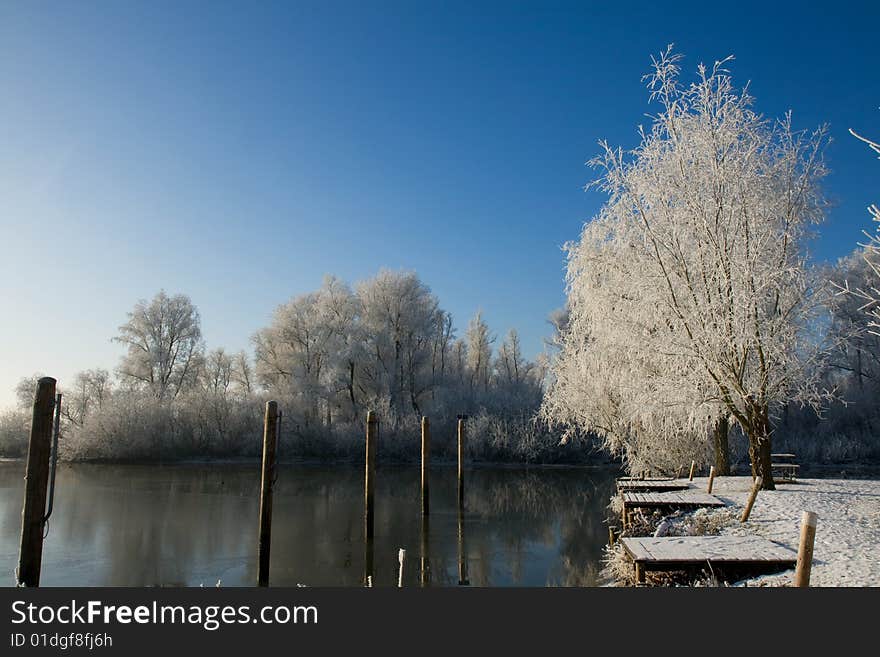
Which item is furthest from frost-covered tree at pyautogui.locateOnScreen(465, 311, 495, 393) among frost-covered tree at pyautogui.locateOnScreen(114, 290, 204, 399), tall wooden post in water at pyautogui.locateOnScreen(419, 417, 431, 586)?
tall wooden post in water at pyautogui.locateOnScreen(419, 417, 431, 586)

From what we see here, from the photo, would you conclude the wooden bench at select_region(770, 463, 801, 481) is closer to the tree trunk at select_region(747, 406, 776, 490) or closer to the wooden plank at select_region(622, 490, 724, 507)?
the tree trunk at select_region(747, 406, 776, 490)

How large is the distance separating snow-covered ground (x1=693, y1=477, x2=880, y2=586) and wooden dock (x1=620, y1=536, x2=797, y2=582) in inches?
7.6

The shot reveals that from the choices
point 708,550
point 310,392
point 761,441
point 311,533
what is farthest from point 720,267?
point 310,392

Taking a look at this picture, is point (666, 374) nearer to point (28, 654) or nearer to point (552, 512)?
point (552, 512)

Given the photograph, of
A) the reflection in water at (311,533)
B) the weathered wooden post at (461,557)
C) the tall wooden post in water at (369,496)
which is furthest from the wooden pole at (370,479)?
the weathered wooden post at (461,557)

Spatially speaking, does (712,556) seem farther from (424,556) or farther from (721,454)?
(721,454)

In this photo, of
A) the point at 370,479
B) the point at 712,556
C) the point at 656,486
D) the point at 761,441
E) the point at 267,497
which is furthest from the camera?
the point at 370,479

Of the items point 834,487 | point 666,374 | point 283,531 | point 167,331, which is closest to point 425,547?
point 283,531

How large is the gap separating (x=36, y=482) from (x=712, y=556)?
7911 mm

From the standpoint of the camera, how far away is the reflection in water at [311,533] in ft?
38.4

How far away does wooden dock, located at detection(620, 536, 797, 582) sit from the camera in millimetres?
6984

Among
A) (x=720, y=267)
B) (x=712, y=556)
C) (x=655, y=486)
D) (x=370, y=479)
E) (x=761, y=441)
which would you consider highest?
(x=720, y=267)

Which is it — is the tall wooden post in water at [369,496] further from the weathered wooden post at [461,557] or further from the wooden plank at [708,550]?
the wooden plank at [708,550]

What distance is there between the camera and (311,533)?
15.8 meters
